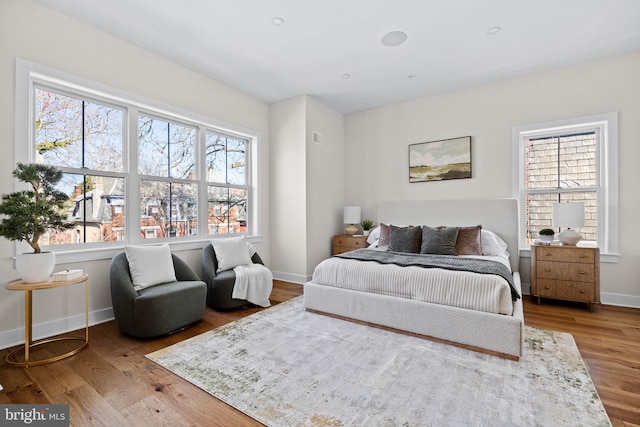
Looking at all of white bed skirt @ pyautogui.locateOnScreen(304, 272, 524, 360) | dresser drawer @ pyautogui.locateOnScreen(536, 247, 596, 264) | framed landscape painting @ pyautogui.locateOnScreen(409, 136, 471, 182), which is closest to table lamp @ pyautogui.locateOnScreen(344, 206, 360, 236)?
framed landscape painting @ pyautogui.locateOnScreen(409, 136, 471, 182)

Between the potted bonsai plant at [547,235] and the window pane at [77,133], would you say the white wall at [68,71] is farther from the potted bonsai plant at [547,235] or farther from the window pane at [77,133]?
the potted bonsai plant at [547,235]

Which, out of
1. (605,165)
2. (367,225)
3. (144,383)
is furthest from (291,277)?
(605,165)

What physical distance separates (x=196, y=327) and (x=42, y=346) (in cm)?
117

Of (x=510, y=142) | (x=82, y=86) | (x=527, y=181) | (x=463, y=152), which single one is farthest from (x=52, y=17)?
(x=527, y=181)

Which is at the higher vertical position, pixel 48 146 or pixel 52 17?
pixel 52 17

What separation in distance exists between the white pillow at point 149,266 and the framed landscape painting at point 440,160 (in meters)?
3.67

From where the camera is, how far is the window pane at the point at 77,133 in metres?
2.77

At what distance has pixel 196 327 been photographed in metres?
2.93

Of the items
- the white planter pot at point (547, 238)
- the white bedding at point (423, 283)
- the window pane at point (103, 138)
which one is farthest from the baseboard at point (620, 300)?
the window pane at point (103, 138)

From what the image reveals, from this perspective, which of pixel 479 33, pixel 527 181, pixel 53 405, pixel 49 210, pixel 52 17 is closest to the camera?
pixel 53 405

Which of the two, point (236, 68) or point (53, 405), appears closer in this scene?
point (53, 405)

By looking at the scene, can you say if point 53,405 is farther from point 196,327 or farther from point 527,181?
point 527,181

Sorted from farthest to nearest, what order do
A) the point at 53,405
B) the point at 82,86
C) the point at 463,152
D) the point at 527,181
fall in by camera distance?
the point at 463,152 → the point at 527,181 → the point at 82,86 → the point at 53,405

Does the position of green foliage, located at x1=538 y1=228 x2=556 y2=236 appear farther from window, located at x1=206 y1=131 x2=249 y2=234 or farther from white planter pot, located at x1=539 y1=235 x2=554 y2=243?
window, located at x1=206 y1=131 x2=249 y2=234
